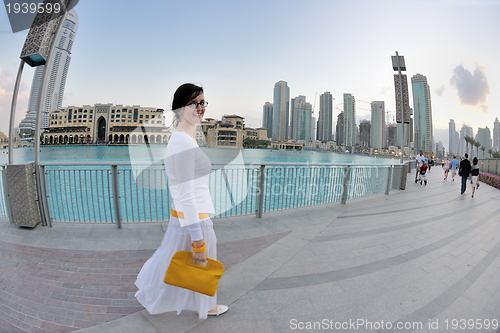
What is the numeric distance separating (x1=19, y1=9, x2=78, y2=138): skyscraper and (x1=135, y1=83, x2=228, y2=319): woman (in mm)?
4181

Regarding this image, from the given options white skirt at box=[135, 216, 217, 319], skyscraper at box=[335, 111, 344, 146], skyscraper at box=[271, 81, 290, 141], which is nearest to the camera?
white skirt at box=[135, 216, 217, 319]

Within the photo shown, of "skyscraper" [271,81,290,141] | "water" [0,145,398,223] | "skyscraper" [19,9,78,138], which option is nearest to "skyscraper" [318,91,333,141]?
"skyscraper" [271,81,290,141]

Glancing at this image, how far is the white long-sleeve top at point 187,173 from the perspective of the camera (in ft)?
4.95

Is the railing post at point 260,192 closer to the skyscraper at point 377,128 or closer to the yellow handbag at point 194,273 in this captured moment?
the yellow handbag at point 194,273

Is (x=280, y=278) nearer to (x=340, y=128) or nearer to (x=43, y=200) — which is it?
(x=43, y=200)

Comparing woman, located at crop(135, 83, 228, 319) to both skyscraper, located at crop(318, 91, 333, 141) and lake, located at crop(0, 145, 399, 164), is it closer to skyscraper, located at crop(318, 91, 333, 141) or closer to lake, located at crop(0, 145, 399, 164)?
lake, located at crop(0, 145, 399, 164)

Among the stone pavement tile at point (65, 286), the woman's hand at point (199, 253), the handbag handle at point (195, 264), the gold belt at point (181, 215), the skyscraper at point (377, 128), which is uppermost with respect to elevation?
the skyscraper at point (377, 128)

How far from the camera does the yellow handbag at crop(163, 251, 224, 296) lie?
5.20 feet

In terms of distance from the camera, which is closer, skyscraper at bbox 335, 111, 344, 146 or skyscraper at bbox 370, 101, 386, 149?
skyscraper at bbox 370, 101, 386, 149

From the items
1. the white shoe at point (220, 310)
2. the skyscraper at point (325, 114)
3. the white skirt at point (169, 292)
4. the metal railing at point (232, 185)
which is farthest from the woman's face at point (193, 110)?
the skyscraper at point (325, 114)

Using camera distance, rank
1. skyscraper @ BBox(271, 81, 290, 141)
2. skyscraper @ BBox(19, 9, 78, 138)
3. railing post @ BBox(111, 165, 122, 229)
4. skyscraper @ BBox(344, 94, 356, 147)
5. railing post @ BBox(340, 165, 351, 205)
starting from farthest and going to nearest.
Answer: skyscraper @ BBox(344, 94, 356, 147)
skyscraper @ BBox(271, 81, 290, 141)
railing post @ BBox(340, 165, 351, 205)
skyscraper @ BBox(19, 9, 78, 138)
railing post @ BBox(111, 165, 122, 229)

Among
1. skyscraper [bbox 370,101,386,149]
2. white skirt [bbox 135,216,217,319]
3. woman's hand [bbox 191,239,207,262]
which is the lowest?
white skirt [bbox 135,216,217,319]

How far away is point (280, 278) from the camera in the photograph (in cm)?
257

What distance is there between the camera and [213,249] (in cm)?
182
